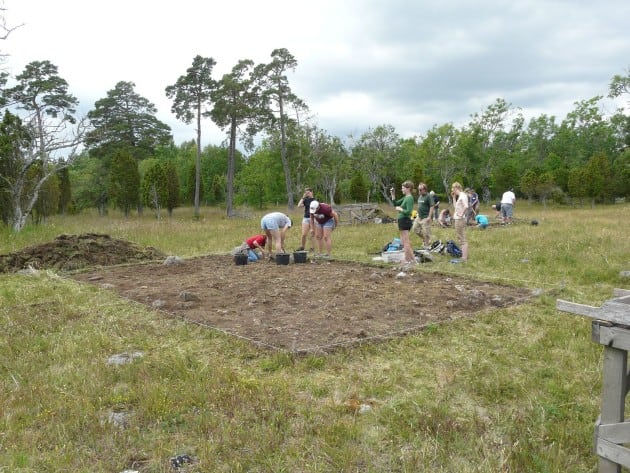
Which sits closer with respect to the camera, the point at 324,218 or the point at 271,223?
the point at 271,223

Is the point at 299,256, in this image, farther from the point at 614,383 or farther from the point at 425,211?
the point at 614,383

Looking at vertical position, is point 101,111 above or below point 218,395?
above

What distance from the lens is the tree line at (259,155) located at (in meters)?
24.9

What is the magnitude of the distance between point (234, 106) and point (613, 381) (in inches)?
1291

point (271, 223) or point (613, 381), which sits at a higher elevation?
point (271, 223)

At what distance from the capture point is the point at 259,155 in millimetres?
49031

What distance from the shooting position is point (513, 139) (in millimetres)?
58000

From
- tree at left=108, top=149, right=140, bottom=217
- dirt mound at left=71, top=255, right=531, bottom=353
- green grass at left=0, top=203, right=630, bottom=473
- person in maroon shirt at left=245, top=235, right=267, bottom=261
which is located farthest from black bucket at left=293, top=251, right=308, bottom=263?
tree at left=108, top=149, right=140, bottom=217

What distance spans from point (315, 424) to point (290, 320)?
296cm

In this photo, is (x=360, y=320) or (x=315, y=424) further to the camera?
(x=360, y=320)

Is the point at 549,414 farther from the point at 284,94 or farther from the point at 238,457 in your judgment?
the point at 284,94

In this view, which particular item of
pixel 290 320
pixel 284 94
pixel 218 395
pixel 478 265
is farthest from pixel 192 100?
pixel 218 395

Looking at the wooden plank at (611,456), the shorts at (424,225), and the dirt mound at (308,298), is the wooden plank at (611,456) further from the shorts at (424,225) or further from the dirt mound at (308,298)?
the shorts at (424,225)

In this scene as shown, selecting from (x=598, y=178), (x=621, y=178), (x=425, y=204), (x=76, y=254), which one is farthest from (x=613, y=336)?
(x=621, y=178)
